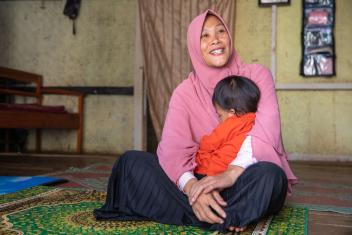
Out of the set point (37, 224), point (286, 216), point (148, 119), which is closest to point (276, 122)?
point (286, 216)

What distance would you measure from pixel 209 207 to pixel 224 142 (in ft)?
0.83

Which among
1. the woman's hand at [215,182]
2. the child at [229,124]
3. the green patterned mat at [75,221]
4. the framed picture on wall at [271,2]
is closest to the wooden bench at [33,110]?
the green patterned mat at [75,221]

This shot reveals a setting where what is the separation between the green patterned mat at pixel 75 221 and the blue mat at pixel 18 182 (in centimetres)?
24

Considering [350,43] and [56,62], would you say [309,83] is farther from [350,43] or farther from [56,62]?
[56,62]

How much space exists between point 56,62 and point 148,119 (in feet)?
4.47

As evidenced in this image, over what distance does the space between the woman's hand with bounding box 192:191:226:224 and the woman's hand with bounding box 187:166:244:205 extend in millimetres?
20

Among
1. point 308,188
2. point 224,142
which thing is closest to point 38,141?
point 308,188

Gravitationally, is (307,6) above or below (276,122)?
A: above

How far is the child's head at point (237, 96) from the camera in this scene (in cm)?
150

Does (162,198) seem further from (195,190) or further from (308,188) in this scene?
(308,188)

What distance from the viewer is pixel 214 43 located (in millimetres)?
1674

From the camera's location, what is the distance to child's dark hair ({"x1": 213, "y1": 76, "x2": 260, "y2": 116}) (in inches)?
59.2

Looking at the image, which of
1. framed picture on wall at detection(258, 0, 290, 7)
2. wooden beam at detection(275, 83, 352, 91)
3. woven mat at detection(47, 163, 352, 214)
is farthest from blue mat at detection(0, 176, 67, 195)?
framed picture on wall at detection(258, 0, 290, 7)

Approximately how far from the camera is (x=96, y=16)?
4.84 m
